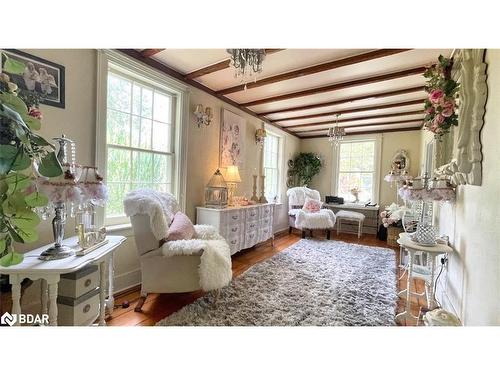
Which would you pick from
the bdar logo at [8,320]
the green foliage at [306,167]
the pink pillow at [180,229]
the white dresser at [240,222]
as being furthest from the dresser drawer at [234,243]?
the green foliage at [306,167]

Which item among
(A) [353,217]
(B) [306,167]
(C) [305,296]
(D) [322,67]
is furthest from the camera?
(B) [306,167]

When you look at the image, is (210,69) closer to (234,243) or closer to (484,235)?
(234,243)

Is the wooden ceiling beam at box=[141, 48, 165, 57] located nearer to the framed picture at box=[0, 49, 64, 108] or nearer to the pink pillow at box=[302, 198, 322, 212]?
the framed picture at box=[0, 49, 64, 108]

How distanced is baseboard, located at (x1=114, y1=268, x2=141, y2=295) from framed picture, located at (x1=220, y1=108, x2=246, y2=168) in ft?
5.92

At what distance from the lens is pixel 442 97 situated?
172cm

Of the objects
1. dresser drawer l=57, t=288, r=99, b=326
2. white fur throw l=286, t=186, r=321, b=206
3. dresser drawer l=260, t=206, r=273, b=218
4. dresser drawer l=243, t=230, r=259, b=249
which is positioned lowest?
dresser drawer l=243, t=230, r=259, b=249

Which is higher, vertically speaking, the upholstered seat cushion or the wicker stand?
the upholstered seat cushion

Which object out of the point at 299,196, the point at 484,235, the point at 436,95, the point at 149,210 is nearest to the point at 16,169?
the point at 149,210

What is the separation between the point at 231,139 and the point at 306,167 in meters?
2.44

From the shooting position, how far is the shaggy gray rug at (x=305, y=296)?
5.87 ft

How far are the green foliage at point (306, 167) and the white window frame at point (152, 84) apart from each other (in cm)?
322

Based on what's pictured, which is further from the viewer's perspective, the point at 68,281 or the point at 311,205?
the point at 311,205

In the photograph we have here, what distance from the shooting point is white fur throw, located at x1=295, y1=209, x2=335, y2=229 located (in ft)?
14.2

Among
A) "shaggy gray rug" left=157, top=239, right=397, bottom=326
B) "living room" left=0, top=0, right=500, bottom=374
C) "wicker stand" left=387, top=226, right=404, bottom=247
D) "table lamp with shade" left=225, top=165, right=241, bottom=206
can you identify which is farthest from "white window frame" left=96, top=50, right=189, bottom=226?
"wicker stand" left=387, top=226, right=404, bottom=247
